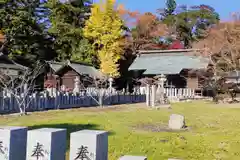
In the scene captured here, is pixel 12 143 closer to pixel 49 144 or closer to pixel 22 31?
pixel 49 144

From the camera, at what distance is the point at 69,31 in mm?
39875

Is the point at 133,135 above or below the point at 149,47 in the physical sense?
below

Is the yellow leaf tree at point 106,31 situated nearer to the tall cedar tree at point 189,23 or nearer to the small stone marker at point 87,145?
the tall cedar tree at point 189,23

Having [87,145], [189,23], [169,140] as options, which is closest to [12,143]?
[87,145]

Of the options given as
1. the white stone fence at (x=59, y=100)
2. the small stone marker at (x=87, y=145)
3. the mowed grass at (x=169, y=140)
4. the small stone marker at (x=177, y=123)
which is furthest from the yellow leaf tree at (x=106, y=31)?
the small stone marker at (x=87, y=145)

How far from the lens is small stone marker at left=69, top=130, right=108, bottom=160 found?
14.6 ft

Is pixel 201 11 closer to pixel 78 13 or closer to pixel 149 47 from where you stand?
pixel 149 47

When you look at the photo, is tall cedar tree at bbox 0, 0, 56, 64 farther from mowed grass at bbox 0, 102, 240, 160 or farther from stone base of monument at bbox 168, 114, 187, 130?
stone base of monument at bbox 168, 114, 187, 130

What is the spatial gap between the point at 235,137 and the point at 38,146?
7.11 meters

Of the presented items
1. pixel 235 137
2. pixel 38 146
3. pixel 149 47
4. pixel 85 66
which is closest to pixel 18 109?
pixel 235 137

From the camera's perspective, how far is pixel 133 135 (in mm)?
9914

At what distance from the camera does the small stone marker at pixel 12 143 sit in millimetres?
4609

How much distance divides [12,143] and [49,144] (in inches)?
20.4

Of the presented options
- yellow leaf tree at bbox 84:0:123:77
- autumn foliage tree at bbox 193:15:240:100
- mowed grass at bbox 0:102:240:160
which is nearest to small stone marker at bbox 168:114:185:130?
mowed grass at bbox 0:102:240:160
